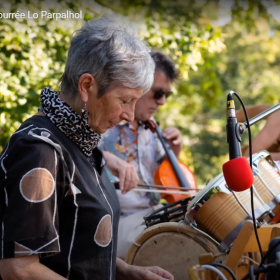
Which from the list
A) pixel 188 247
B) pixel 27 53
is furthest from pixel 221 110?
pixel 188 247

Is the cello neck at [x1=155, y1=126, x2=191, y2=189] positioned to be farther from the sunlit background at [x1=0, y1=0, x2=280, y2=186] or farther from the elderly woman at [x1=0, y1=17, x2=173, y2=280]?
the elderly woman at [x1=0, y1=17, x2=173, y2=280]

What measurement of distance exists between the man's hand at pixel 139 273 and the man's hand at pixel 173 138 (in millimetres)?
1616

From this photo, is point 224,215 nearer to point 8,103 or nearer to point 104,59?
point 104,59

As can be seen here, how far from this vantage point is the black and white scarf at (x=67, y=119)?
1656 mm

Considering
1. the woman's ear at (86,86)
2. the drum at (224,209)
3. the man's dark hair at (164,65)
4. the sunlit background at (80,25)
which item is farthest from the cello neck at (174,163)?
the woman's ear at (86,86)

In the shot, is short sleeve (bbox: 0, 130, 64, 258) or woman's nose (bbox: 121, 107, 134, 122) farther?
woman's nose (bbox: 121, 107, 134, 122)

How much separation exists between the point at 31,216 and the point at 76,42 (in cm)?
65

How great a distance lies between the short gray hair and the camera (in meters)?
1.65

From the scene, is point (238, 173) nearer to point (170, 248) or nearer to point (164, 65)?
point (170, 248)

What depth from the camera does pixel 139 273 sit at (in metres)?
1.92

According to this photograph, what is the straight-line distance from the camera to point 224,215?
196 cm

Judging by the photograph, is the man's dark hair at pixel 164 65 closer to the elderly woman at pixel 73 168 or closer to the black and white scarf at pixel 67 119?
the elderly woman at pixel 73 168

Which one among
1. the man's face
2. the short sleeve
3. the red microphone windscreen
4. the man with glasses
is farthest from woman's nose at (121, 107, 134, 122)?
the man's face

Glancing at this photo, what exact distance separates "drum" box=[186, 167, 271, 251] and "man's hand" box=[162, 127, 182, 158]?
1502mm
